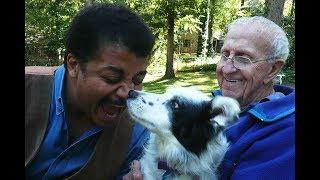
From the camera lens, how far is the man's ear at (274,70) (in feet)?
11.1

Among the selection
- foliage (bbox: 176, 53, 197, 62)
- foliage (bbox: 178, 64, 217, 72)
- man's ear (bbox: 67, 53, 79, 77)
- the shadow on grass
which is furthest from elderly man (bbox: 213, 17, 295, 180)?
foliage (bbox: 176, 53, 197, 62)

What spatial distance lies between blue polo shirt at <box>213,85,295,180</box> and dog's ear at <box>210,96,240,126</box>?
120 mm

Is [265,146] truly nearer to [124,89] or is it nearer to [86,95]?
[124,89]

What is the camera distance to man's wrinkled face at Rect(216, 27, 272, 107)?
3.31m

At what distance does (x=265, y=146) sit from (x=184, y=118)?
68cm

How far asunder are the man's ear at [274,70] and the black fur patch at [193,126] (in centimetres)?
59

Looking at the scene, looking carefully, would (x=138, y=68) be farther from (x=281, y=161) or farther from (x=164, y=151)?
(x=281, y=161)

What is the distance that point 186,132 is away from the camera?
3.11 meters

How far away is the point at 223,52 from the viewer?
347 centimetres

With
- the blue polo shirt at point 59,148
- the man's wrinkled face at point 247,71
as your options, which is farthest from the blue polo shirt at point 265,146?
the blue polo shirt at point 59,148

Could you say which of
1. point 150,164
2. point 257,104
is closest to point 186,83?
point 150,164

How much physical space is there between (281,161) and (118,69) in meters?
1.13

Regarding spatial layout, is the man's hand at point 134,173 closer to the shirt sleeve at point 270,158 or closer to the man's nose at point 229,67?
the shirt sleeve at point 270,158
